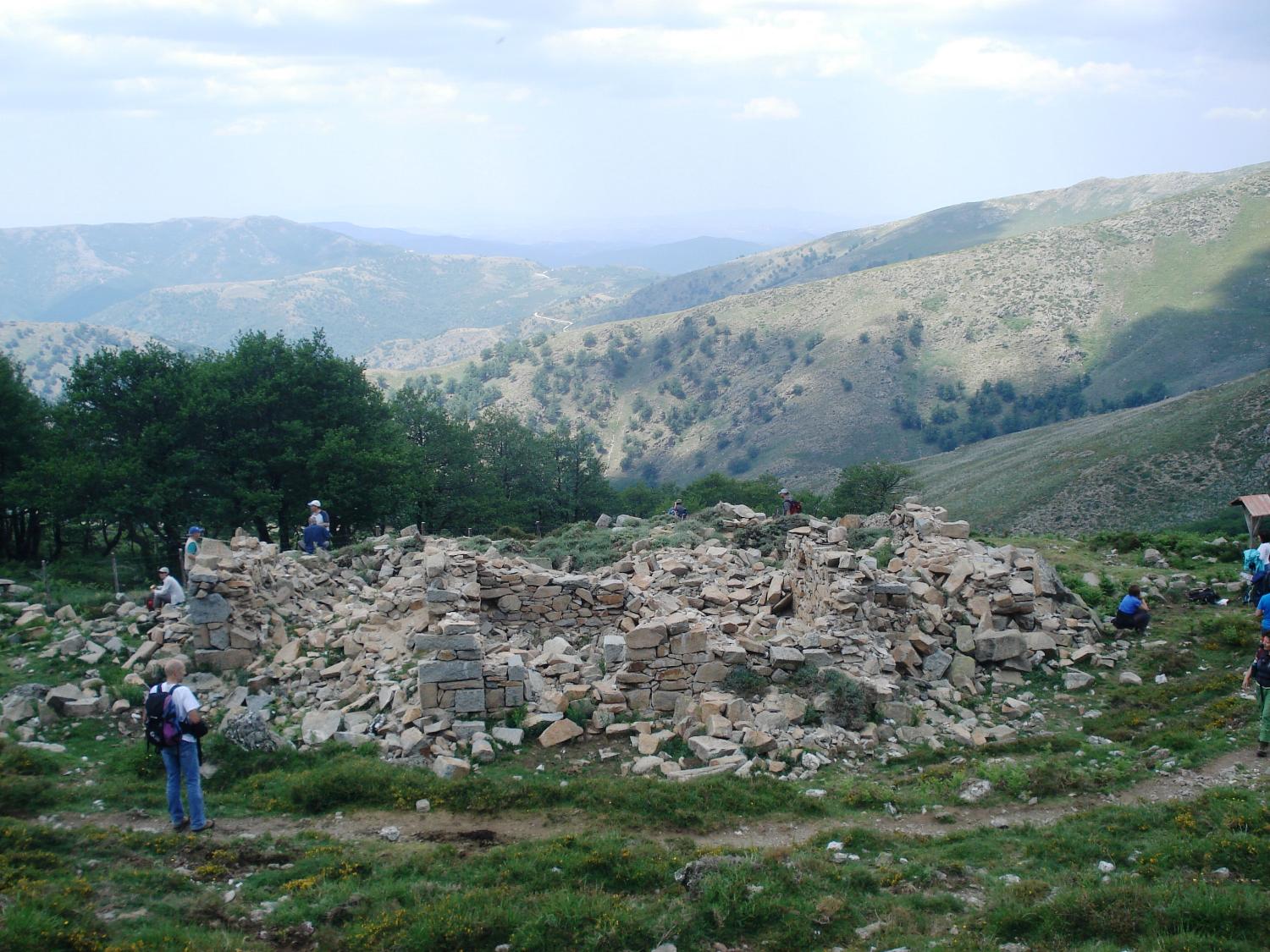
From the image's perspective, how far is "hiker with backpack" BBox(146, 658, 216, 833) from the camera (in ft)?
28.4

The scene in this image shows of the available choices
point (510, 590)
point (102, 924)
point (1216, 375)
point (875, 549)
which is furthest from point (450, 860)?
point (1216, 375)

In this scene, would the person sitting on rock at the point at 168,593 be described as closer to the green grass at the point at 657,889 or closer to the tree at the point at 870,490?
the green grass at the point at 657,889

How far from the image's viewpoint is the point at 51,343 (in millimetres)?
173250

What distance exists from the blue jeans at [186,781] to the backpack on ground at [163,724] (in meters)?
0.09

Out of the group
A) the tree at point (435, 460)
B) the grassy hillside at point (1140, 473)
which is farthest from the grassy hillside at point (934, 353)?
the tree at point (435, 460)

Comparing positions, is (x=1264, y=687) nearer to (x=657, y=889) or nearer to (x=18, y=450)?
(x=657, y=889)

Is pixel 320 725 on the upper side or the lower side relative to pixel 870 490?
upper

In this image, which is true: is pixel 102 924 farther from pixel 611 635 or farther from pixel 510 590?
pixel 510 590

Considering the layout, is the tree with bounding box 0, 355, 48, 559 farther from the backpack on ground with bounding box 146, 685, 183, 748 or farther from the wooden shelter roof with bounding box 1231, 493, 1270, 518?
the wooden shelter roof with bounding box 1231, 493, 1270, 518

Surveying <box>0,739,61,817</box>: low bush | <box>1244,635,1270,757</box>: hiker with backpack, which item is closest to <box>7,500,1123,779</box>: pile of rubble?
<box>0,739,61,817</box>: low bush

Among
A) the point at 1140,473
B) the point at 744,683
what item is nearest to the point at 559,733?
the point at 744,683

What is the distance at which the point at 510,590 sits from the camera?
50.9 feet

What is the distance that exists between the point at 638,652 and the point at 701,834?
3799 millimetres

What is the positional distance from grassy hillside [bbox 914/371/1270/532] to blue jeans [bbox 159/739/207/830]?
4398 centimetres
